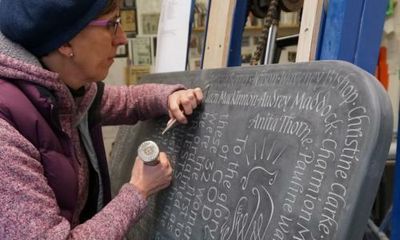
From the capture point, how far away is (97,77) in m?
1.08

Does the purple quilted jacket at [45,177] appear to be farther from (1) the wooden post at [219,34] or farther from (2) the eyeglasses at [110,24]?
(1) the wooden post at [219,34]

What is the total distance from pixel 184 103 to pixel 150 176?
214 mm

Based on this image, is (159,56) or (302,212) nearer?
(302,212)

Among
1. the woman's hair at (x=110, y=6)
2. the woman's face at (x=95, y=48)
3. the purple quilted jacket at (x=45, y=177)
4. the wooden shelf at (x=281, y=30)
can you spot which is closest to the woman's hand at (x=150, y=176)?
the purple quilted jacket at (x=45, y=177)

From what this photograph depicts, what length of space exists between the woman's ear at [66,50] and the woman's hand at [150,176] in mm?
302

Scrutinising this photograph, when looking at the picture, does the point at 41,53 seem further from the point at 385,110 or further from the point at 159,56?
the point at 159,56

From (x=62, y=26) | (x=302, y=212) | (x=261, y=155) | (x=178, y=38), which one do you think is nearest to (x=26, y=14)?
(x=62, y=26)

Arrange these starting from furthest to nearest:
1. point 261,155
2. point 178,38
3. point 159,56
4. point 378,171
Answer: point 159,56 < point 178,38 < point 261,155 < point 378,171

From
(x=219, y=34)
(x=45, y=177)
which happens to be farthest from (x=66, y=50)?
(x=219, y=34)

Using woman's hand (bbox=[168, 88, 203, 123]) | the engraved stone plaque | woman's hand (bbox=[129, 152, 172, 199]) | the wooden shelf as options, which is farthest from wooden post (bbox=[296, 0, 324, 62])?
the wooden shelf

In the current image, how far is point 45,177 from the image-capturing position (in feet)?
3.00

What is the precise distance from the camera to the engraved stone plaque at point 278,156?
66 cm

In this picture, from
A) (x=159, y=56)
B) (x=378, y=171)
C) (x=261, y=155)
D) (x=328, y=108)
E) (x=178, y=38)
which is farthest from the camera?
(x=159, y=56)

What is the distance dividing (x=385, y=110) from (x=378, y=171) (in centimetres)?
9
